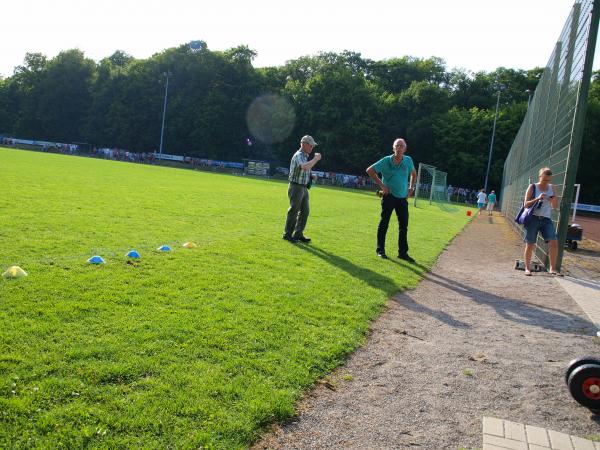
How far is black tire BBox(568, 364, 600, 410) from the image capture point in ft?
11.0

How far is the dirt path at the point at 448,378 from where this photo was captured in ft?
9.83

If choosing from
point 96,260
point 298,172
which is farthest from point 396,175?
point 96,260

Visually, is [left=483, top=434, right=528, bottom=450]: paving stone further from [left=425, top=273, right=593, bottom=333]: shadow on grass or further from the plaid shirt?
the plaid shirt

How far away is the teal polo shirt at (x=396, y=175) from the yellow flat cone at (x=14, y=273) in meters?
5.95

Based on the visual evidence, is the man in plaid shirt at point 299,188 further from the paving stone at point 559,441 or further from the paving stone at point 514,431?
the paving stone at point 559,441

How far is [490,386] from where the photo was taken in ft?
12.4

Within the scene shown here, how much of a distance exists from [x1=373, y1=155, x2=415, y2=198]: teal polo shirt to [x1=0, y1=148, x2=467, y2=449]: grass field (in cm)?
128

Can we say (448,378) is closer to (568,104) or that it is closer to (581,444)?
(581,444)

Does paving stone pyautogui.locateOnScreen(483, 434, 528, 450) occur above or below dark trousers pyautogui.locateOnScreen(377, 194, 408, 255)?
below

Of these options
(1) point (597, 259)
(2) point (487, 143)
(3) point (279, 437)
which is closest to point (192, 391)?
(3) point (279, 437)

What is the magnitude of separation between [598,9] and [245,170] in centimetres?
5597

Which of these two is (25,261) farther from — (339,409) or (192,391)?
(339,409)

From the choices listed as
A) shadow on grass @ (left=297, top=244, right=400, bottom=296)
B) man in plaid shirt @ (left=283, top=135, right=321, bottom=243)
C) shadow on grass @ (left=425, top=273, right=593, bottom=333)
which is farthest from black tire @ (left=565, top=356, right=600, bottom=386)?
man in plaid shirt @ (left=283, top=135, right=321, bottom=243)

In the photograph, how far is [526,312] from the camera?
6.13 m
